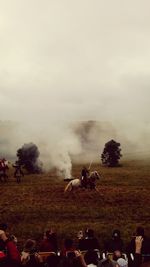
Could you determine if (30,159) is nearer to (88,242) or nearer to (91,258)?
(88,242)

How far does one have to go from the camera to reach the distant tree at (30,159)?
60125mm

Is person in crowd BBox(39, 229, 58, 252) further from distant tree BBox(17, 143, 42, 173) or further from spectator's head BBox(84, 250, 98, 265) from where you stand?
distant tree BBox(17, 143, 42, 173)

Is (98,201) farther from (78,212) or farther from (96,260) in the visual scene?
(96,260)

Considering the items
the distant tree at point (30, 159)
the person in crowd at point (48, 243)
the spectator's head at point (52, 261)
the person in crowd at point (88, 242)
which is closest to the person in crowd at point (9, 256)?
the spectator's head at point (52, 261)

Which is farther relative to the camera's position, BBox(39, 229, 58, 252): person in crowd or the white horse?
the white horse

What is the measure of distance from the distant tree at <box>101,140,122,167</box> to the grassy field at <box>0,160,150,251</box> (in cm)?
2529

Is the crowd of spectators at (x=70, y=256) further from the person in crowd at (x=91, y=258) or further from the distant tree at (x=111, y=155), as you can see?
the distant tree at (x=111, y=155)

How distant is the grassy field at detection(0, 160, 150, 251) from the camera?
78.9ft

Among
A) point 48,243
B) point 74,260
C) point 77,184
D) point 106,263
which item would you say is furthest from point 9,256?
point 77,184

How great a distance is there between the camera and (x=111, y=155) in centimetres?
6919

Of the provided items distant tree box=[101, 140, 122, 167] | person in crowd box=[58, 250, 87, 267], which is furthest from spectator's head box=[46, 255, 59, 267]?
distant tree box=[101, 140, 122, 167]

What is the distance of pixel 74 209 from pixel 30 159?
3739 centimetres

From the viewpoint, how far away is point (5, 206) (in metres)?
30.8

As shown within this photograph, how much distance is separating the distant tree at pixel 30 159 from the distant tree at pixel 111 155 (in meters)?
10.4
